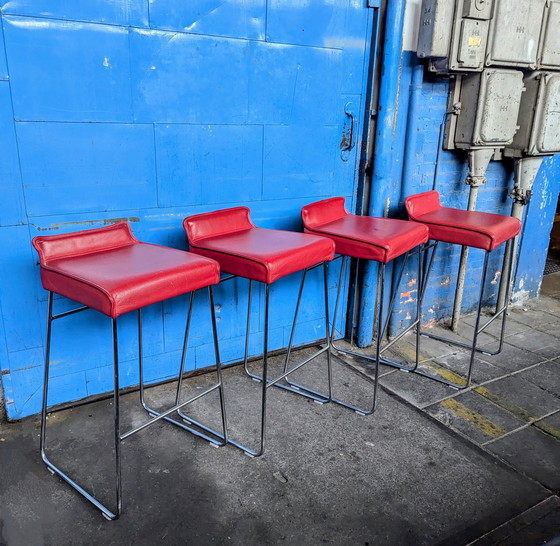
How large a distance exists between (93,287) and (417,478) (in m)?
1.58

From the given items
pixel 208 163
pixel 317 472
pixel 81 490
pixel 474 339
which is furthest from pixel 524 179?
pixel 81 490

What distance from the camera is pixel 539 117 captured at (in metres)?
3.42

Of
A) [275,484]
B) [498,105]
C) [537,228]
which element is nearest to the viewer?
[275,484]

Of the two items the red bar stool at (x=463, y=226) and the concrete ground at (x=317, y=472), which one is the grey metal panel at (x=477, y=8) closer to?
the red bar stool at (x=463, y=226)

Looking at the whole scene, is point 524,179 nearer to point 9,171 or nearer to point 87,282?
point 87,282

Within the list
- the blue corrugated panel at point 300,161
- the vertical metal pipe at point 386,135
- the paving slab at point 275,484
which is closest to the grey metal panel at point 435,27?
the vertical metal pipe at point 386,135

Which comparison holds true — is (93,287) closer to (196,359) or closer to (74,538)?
(74,538)

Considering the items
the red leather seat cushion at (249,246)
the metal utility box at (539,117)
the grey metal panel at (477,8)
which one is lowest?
the red leather seat cushion at (249,246)

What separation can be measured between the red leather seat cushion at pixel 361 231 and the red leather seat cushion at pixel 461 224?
0.53 feet

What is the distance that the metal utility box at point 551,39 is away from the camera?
10.6ft

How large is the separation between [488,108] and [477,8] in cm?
58

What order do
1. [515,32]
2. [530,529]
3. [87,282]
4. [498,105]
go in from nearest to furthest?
[87,282] < [530,529] < [515,32] < [498,105]

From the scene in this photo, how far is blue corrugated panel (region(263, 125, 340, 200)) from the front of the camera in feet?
9.71

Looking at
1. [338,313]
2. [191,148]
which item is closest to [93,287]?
[191,148]
